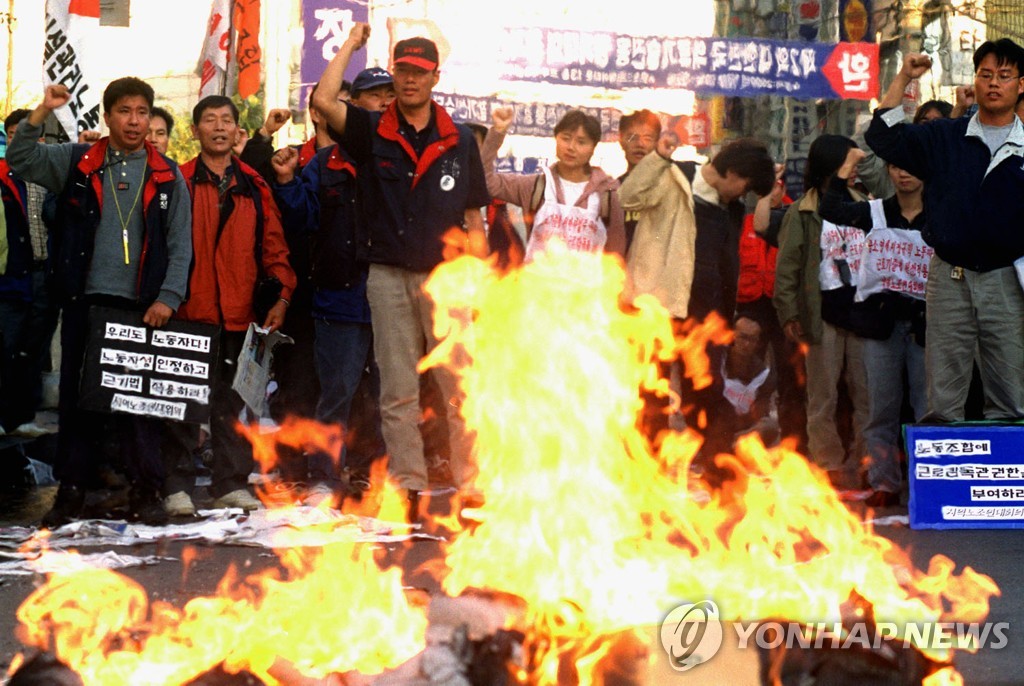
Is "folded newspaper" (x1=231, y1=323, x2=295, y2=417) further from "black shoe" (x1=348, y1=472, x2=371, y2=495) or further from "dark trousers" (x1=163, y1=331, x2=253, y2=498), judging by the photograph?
"black shoe" (x1=348, y1=472, x2=371, y2=495)

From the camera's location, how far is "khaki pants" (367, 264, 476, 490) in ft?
22.1

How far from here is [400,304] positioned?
6832 millimetres

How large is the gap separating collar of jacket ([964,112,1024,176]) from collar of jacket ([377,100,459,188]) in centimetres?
255

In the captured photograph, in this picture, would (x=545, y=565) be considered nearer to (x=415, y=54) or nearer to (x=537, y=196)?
(x=415, y=54)

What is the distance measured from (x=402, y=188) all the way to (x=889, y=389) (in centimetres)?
298

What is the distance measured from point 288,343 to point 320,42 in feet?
50.0

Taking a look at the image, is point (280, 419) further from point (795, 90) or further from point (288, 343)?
point (795, 90)

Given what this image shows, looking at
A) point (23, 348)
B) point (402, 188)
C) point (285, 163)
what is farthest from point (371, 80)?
point (23, 348)

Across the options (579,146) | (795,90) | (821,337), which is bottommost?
(821,337)

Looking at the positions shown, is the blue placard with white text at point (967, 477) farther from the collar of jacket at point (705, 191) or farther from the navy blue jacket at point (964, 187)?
the collar of jacket at point (705, 191)

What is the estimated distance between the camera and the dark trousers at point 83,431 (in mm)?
6668

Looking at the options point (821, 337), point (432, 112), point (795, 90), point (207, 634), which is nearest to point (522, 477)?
point (207, 634)

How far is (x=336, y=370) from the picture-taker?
763 cm

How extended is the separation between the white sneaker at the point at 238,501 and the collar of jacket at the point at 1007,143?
396 centimetres
